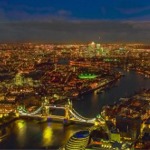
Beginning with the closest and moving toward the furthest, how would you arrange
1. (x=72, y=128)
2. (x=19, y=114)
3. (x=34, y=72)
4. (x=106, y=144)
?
(x=106, y=144) → (x=72, y=128) → (x=19, y=114) → (x=34, y=72)

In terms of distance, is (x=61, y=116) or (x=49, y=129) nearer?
(x=49, y=129)

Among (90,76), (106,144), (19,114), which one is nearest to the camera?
(106,144)

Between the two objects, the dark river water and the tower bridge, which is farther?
the tower bridge

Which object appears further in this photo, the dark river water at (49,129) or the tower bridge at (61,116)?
the tower bridge at (61,116)

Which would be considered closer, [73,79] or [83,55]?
[73,79]

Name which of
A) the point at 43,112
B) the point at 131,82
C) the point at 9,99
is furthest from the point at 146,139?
the point at 131,82

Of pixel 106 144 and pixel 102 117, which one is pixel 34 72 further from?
pixel 106 144

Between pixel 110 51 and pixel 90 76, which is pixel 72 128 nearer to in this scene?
pixel 90 76
